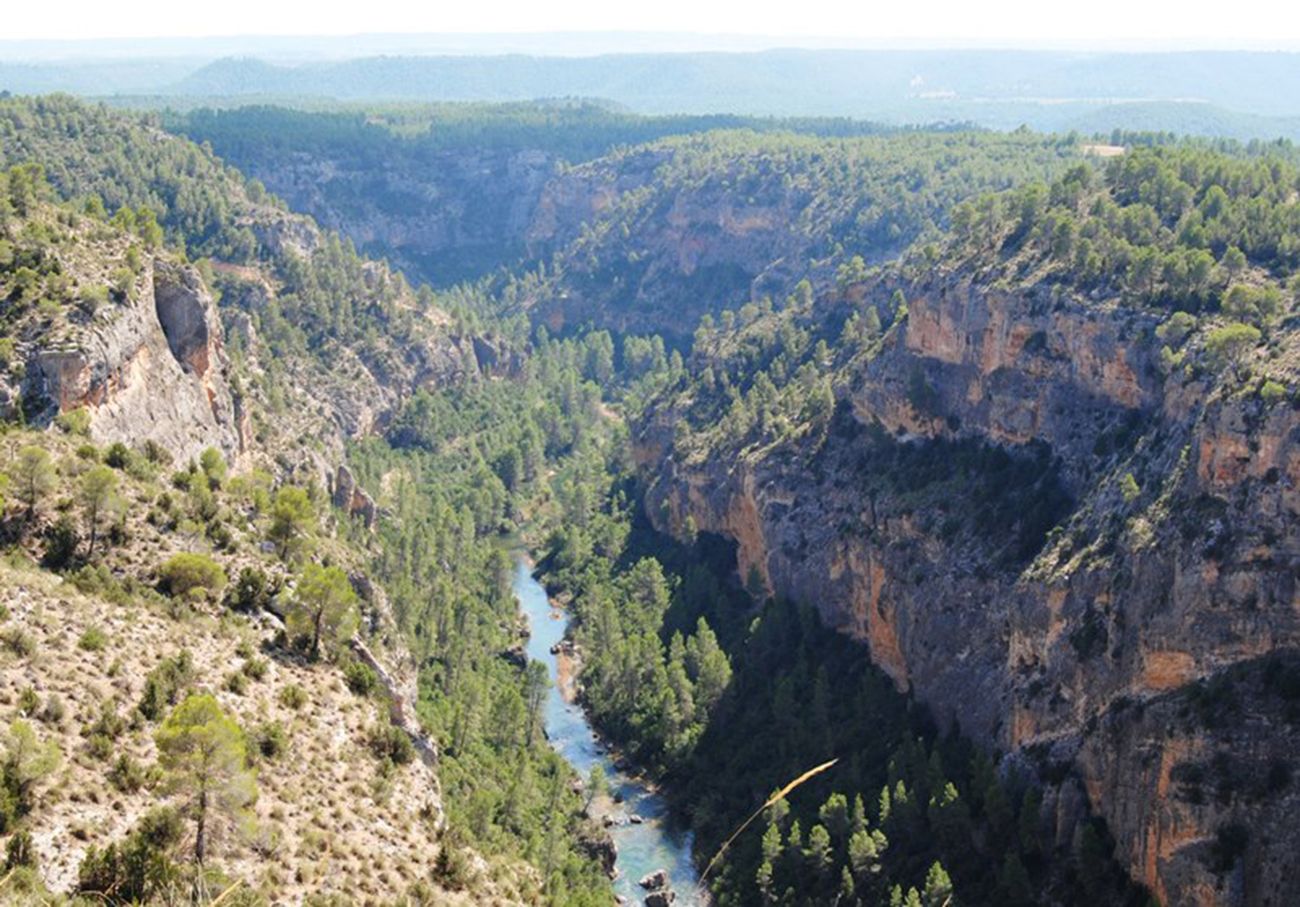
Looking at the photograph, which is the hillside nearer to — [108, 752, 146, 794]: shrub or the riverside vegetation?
[108, 752, 146, 794]: shrub

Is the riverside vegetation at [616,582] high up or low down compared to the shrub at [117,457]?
down

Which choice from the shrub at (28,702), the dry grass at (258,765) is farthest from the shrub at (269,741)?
the shrub at (28,702)

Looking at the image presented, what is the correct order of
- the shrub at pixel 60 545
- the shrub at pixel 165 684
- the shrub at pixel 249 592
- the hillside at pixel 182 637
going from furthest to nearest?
the shrub at pixel 249 592
the shrub at pixel 60 545
the shrub at pixel 165 684
the hillside at pixel 182 637

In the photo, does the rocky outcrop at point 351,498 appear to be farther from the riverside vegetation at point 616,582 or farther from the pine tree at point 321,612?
the pine tree at point 321,612

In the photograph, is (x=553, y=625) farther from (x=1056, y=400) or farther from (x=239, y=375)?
(x=1056, y=400)

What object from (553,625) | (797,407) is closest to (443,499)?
(553,625)

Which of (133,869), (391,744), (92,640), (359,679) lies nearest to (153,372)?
(359,679)
